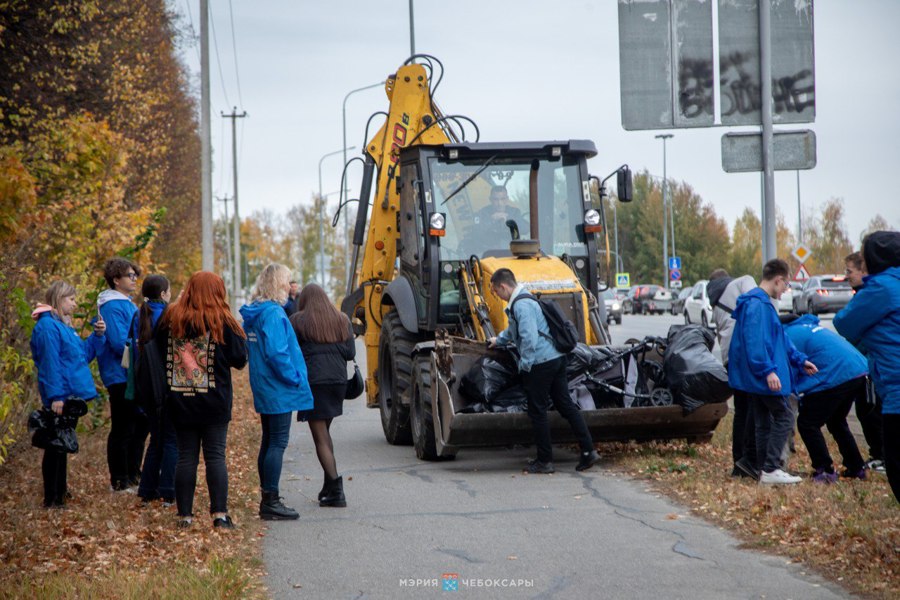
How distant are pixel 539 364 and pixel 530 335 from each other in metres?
0.27

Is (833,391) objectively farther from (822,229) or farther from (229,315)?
(822,229)

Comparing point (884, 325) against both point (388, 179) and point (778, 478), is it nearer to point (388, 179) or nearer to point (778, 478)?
point (778, 478)

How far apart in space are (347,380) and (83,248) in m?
8.10

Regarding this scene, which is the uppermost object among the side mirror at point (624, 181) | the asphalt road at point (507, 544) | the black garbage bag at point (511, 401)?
the side mirror at point (624, 181)

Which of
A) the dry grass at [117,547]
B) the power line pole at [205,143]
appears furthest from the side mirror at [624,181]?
the power line pole at [205,143]

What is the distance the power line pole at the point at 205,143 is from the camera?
23.6 metres

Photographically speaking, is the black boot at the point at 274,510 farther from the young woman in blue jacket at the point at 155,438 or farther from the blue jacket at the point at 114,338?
the blue jacket at the point at 114,338

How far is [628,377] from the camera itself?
10852 mm

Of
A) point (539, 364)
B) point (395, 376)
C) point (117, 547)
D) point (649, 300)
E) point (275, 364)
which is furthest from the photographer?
point (649, 300)

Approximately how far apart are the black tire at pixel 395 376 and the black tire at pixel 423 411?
37 centimetres

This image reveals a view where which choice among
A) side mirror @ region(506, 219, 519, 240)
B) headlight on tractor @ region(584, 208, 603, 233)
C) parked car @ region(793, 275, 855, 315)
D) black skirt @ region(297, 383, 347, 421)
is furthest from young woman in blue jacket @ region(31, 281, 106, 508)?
parked car @ region(793, 275, 855, 315)

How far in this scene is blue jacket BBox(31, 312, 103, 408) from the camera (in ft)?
29.6

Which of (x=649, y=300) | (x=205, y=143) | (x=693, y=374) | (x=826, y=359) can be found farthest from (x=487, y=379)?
(x=649, y=300)

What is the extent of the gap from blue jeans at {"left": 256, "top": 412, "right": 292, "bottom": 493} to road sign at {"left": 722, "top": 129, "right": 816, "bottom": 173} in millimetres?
4907
